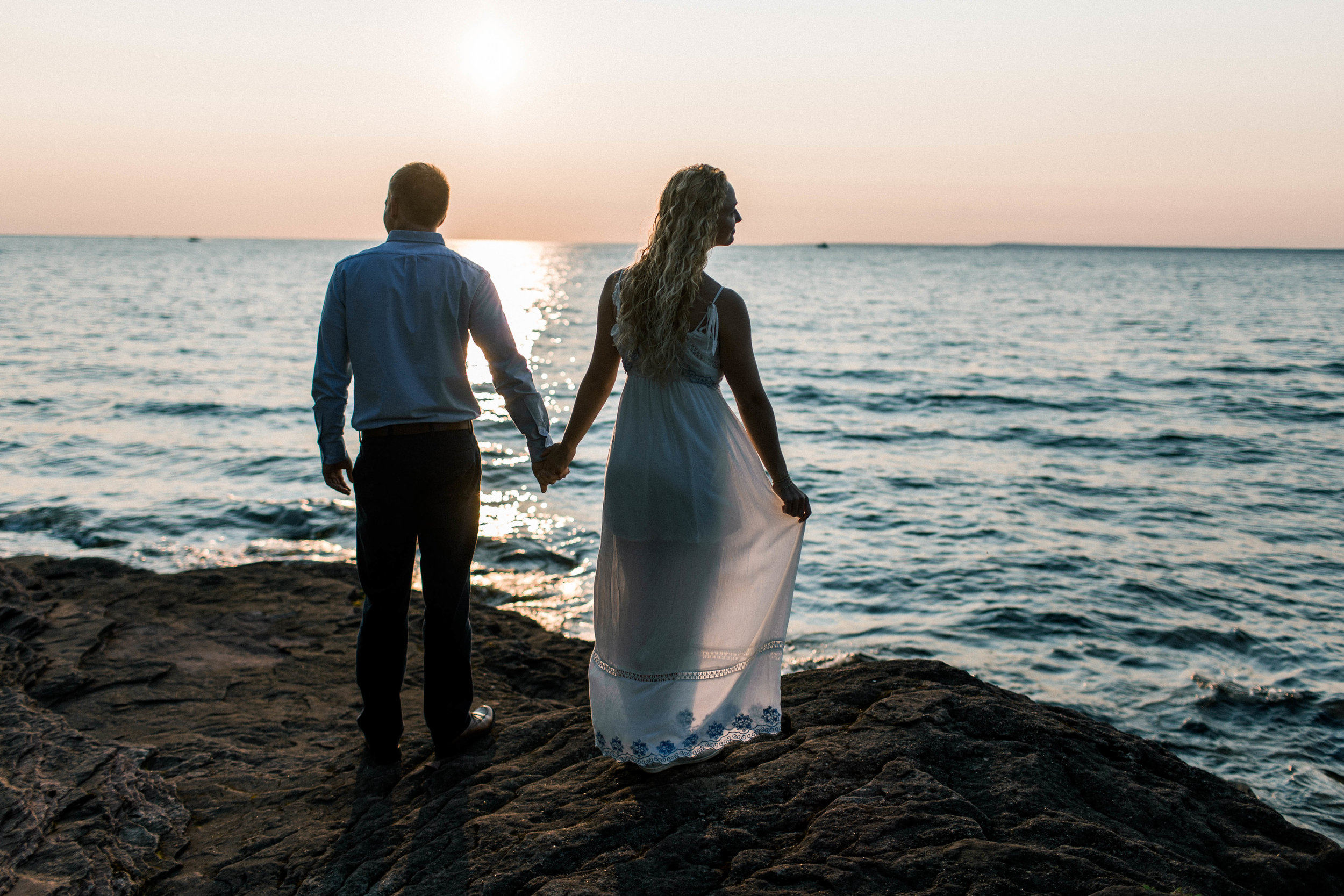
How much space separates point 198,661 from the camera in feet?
17.7

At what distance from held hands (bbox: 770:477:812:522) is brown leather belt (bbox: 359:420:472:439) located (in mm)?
1308

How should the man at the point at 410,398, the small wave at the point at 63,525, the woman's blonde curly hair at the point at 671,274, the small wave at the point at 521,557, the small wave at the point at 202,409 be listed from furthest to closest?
1. the small wave at the point at 202,409
2. the small wave at the point at 63,525
3. the small wave at the point at 521,557
4. the man at the point at 410,398
5. the woman's blonde curly hair at the point at 671,274

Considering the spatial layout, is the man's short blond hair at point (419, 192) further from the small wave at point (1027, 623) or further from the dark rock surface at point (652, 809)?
the small wave at point (1027, 623)

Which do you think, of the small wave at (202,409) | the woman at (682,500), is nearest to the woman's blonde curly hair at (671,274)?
the woman at (682,500)

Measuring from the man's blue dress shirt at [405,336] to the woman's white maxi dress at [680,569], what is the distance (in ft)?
1.49

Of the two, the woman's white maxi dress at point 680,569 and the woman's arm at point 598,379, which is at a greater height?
the woman's arm at point 598,379

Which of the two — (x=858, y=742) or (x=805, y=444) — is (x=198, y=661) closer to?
(x=858, y=742)

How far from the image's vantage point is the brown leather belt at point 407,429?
3375mm

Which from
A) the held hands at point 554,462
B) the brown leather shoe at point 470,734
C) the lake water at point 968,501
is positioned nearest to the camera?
the held hands at point 554,462

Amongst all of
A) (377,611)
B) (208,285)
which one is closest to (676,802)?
(377,611)

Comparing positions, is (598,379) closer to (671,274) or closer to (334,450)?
(671,274)

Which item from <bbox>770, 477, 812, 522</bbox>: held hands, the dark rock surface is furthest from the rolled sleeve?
<bbox>770, 477, 812, 522</bbox>: held hands

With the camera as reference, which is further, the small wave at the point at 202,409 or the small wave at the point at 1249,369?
the small wave at the point at 1249,369

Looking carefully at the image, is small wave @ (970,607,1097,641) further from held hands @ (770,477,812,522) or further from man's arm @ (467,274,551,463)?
man's arm @ (467,274,551,463)
